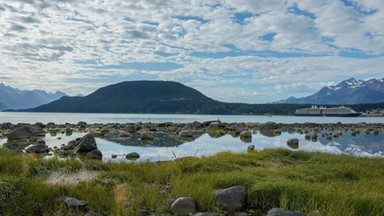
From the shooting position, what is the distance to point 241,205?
28.2 feet

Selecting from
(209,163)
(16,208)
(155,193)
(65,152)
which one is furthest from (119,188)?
(65,152)

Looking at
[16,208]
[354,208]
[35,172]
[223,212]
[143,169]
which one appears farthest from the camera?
[143,169]

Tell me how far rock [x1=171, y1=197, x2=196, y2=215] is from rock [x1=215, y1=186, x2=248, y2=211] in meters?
0.79

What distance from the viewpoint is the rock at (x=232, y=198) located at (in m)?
8.52

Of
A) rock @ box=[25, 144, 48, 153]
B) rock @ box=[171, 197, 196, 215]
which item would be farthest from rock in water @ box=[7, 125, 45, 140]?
rock @ box=[171, 197, 196, 215]

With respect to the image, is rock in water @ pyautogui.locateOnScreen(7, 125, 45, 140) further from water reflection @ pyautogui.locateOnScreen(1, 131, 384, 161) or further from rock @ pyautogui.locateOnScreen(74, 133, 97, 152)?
rock @ pyautogui.locateOnScreen(74, 133, 97, 152)

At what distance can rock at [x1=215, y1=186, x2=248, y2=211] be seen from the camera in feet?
28.0

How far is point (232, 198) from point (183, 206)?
4.45 feet

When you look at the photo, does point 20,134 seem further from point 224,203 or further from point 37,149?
point 224,203

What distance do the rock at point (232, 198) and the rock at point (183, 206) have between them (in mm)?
789

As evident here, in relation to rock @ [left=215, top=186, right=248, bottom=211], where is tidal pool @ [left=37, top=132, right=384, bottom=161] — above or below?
below

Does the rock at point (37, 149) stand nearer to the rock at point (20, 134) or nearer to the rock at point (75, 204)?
the rock at point (20, 134)

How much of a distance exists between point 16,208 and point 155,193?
311 cm

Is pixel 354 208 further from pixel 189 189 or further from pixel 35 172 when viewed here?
pixel 35 172
